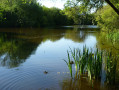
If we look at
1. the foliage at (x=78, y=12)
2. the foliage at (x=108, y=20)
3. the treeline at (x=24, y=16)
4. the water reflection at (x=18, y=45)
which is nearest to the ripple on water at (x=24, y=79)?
the water reflection at (x=18, y=45)

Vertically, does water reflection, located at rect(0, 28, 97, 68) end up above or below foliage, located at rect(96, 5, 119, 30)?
below

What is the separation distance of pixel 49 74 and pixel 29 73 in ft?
3.35

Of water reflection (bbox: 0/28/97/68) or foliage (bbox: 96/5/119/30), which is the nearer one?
foliage (bbox: 96/5/119/30)

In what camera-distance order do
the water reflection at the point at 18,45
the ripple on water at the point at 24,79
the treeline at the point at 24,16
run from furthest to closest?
the treeline at the point at 24,16, the water reflection at the point at 18,45, the ripple on water at the point at 24,79

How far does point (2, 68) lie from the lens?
25.8 ft

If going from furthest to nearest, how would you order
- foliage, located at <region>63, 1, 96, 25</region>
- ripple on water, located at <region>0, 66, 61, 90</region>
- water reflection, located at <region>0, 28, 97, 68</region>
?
water reflection, located at <region>0, 28, 97, 68</region>, foliage, located at <region>63, 1, 96, 25</region>, ripple on water, located at <region>0, 66, 61, 90</region>

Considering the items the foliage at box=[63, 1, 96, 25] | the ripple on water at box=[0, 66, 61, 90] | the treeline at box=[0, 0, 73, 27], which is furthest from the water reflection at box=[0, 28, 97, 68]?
the treeline at box=[0, 0, 73, 27]

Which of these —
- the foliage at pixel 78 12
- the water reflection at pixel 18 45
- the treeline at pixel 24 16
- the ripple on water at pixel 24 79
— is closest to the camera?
the ripple on water at pixel 24 79

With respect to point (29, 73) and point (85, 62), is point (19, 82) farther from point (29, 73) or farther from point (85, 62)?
point (85, 62)

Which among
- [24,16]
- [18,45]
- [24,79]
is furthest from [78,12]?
[24,16]

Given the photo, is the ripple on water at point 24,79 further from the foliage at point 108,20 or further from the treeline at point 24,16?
the treeline at point 24,16

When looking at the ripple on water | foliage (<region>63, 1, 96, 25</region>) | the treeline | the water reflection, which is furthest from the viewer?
the treeline

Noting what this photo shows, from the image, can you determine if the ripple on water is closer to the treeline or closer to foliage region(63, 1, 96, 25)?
foliage region(63, 1, 96, 25)

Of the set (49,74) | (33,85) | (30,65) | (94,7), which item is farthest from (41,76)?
(94,7)
